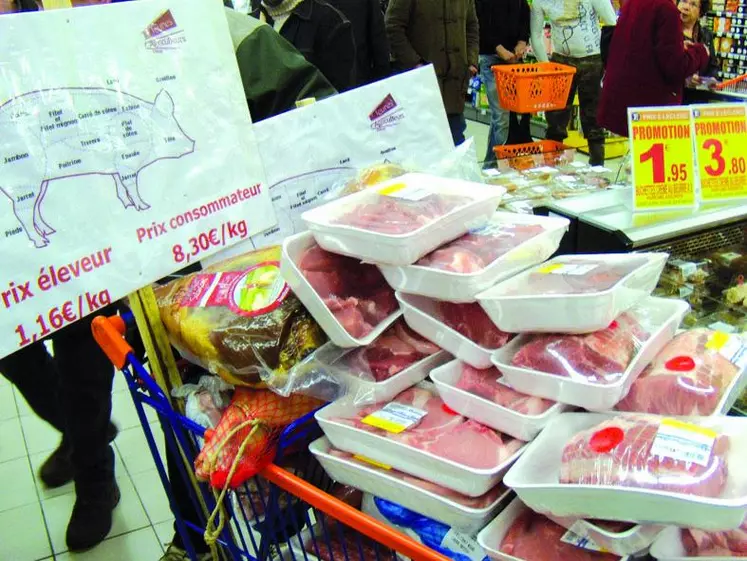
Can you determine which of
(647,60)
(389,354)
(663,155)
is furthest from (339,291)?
(647,60)

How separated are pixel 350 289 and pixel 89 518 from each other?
1.71 meters

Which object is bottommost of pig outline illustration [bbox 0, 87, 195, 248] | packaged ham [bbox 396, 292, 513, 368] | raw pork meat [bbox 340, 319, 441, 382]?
raw pork meat [bbox 340, 319, 441, 382]

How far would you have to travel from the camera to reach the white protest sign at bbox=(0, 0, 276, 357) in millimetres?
1246

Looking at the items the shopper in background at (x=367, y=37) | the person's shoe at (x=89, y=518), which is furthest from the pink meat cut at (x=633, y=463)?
the shopper in background at (x=367, y=37)

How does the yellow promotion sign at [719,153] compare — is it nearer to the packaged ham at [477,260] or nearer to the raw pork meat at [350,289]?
the packaged ham at [477,260]

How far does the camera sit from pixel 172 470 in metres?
1.91

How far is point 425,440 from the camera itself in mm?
1198

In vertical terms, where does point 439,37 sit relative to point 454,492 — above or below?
above

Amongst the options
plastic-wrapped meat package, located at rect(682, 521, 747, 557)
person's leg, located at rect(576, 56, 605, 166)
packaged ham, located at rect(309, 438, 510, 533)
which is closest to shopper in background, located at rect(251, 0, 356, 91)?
packaged ham, located at rect(309, 438, 510, 533)

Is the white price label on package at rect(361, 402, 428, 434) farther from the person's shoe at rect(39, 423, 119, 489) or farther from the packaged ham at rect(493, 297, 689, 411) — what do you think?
the person's shoe at rect(39, 423, 119, 489)

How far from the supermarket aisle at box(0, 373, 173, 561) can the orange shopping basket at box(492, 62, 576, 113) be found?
10.1 ft

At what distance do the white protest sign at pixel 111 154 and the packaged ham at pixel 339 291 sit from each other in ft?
0.93

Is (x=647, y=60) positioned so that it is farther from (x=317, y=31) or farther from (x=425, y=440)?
(x=425, y=440)

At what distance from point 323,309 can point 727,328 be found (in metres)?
1.12
